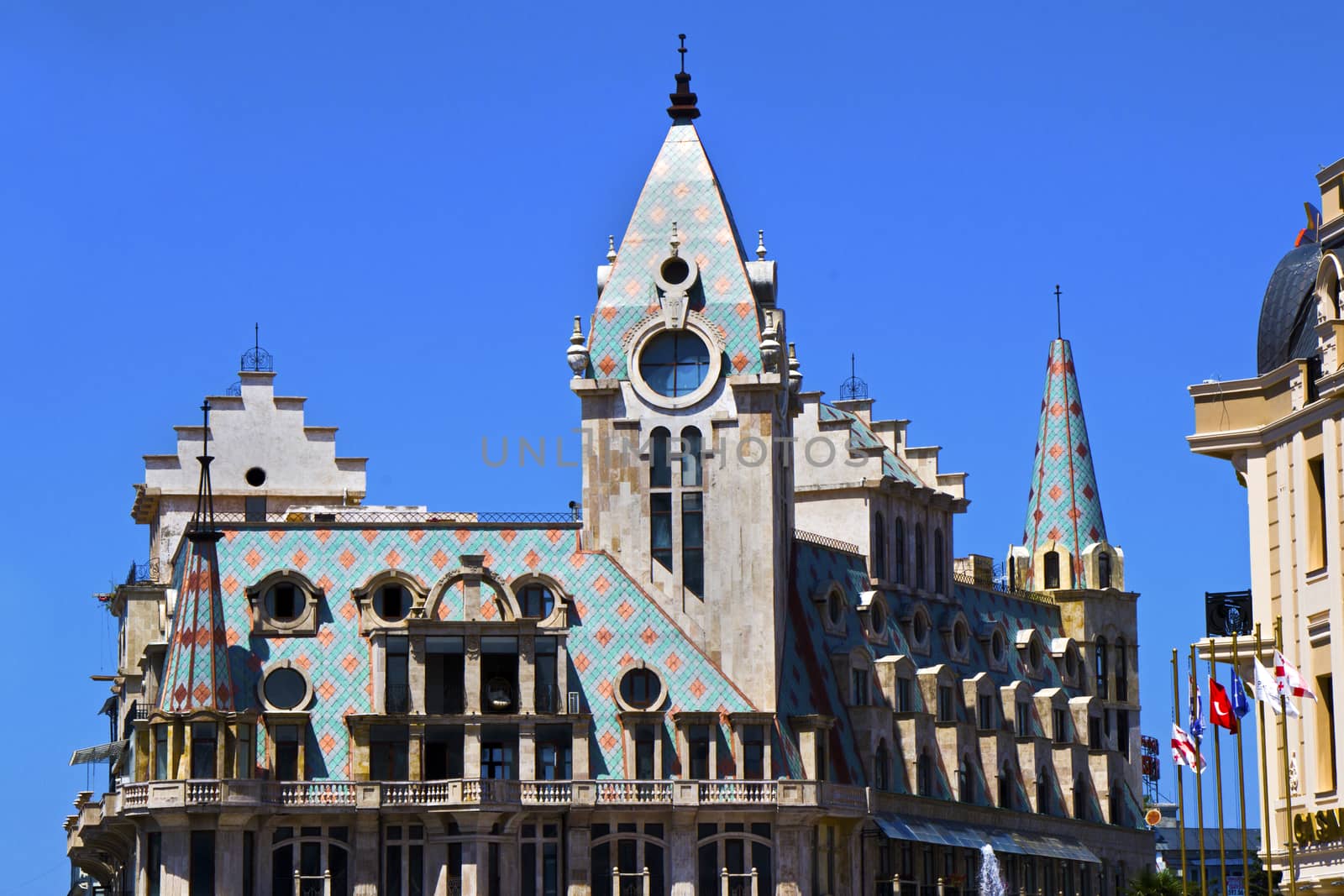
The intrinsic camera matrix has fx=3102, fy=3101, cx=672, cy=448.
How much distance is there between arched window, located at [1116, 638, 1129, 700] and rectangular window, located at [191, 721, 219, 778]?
161 feet

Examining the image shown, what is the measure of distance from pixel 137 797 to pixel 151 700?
6.63 meters

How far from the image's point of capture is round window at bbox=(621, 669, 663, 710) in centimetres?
11275

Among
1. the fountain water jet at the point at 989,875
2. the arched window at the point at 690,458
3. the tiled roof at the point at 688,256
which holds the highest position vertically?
the tiled roof at the point at 688,256

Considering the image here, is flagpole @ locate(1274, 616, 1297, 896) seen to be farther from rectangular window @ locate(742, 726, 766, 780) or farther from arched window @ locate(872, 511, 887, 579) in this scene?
arched window @ locate(872, 511, 887, 579)

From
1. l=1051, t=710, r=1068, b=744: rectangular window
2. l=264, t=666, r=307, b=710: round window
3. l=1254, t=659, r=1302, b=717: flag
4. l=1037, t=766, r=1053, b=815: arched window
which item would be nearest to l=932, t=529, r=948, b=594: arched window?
l=1051, t=710, r=1068, b=744: rectangular window

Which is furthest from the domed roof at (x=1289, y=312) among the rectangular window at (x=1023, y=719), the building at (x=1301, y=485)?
the rectangular window at (x=1023, y=719)

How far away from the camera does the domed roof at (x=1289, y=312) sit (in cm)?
7075

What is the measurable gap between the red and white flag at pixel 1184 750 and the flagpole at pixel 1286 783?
11.1m

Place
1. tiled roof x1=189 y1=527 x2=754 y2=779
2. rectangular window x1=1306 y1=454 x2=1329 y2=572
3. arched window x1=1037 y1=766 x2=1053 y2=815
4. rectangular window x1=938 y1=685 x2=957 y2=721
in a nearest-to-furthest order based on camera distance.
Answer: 1. rectangular window x1=1306 y1=454 x2=1329 y2=572
2. tiled roof x1=189 y1=527 x2=754 y2=779
3. rectangular window x1=938 y1=685 x2=957 y2=721
4. arched window x1=1037 y1=766 x2=1053 y2=815

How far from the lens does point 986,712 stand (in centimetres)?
12950

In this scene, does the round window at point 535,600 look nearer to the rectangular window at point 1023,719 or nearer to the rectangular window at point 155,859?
the rectangular window at point 155,859

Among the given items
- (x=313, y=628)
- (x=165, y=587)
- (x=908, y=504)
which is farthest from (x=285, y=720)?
(x=908, y=504)

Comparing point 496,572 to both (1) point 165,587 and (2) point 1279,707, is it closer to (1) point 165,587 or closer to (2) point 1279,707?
(1) point 165,587

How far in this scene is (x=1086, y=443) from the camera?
14125 cm
